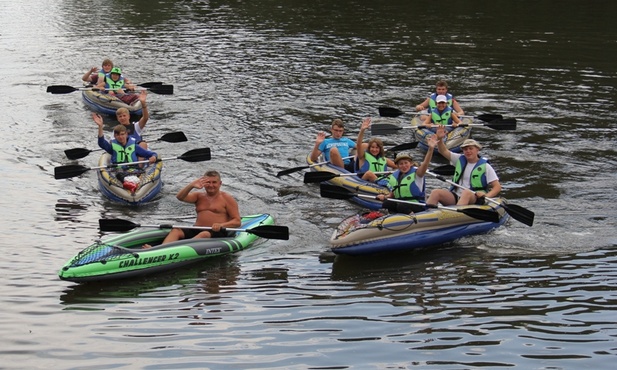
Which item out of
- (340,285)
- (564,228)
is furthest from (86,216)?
(564,228)

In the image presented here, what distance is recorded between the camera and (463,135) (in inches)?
819

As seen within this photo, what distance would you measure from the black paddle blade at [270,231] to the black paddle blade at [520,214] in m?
3.55

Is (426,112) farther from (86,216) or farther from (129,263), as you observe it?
(129,263)

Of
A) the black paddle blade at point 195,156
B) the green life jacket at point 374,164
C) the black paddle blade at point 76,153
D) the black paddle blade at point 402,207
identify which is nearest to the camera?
the black paddle blade at point 402,207

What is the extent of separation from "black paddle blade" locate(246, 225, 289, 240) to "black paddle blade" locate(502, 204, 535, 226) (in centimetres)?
355

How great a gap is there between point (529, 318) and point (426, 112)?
10.9 meters

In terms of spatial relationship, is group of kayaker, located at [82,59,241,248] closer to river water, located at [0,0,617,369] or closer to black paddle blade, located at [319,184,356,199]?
river water, located at [0,0,617,369]

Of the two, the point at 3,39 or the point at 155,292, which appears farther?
the point at 3,39

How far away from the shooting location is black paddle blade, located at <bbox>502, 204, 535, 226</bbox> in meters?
14.8

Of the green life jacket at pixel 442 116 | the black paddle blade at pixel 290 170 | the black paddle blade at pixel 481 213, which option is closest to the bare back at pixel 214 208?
the black paddle blade at pixel 481 213

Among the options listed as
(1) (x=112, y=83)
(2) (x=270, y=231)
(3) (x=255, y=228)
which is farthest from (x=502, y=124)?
(1) (x=112, y=83)

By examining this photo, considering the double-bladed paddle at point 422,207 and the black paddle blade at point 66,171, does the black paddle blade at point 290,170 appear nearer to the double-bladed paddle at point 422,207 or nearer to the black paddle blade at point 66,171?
the double-bladed paddle at point 422,207

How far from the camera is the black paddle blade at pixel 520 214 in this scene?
1483 cm

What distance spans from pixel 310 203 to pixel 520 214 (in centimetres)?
436
